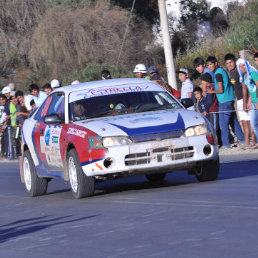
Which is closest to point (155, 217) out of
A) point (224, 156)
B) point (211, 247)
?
point (211, 247)

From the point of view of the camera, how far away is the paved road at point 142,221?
766 centimetres

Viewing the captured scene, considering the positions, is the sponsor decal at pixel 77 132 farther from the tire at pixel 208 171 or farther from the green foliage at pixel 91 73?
the green foliage at pixel 91 73

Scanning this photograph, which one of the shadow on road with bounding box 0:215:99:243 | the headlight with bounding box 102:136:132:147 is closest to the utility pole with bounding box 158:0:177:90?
the headlight with bounding box 102:136:132:147

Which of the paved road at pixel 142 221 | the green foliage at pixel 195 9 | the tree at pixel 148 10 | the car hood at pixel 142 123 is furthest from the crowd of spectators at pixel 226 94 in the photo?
the green foliage at pixel 195 9

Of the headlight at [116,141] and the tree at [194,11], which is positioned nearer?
the headlight at [116,141]

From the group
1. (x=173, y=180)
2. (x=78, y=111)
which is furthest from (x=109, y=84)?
(x=173, y=180)

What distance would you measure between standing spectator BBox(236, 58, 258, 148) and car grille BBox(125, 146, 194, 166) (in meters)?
5.95

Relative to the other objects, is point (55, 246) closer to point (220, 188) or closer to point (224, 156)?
point (220, 188)

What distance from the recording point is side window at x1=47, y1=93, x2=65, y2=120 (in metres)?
13.2

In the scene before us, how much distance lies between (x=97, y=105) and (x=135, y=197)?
67.0 inches

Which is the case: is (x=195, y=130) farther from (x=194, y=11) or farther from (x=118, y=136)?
(x=194, y=11)

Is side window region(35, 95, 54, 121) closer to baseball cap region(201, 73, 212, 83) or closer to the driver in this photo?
the driver

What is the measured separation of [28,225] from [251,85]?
8.56m

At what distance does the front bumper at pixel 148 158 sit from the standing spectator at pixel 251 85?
5.82 meters
